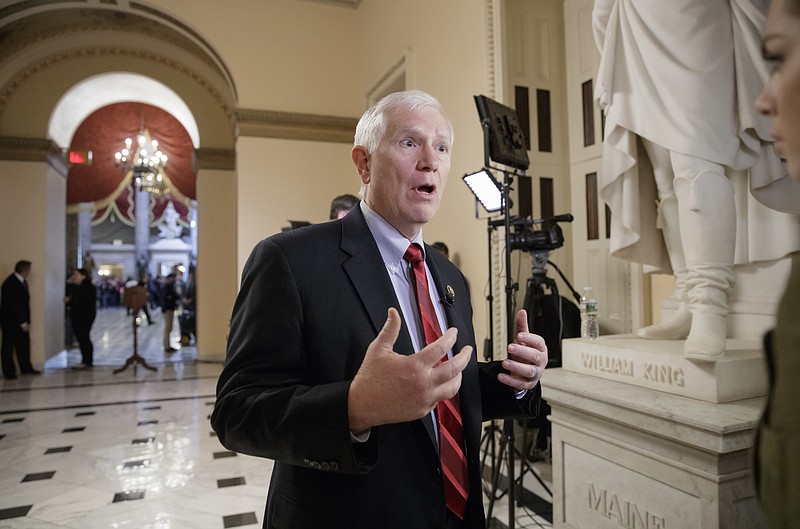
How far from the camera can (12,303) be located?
7984 mm

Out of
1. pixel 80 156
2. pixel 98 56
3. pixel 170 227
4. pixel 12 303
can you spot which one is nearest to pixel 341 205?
pixel 12 303

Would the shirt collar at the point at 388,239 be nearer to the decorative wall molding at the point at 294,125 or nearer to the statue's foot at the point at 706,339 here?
the statue's foot at the point at 706,339

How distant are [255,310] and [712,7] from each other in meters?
2.09

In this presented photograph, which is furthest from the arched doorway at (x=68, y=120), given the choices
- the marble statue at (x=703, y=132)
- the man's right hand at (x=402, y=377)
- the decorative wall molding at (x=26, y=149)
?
the man's right hand at (x=402, y=377)

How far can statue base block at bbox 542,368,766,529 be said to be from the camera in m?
1.66

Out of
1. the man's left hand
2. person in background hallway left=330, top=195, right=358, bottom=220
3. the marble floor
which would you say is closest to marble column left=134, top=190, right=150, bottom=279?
the marble floor

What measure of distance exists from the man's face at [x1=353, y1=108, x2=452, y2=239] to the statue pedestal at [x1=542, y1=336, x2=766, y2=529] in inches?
45.8

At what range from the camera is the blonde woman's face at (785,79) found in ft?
1.49

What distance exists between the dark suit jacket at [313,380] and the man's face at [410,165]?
0.15 m

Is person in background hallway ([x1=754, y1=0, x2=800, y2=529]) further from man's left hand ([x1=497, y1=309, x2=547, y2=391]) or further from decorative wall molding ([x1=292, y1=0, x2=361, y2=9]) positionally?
decorative wall molding ([x1=292, y1=0, x2=361, y2=9])

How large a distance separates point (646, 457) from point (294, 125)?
24.2 ft

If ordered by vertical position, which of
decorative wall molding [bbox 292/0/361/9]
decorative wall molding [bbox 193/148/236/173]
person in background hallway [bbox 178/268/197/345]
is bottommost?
person in background hallway [bbox 178/268/197/345]

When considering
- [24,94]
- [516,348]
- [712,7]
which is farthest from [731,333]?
[24,94]

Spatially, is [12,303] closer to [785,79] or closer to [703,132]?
[703,132]
